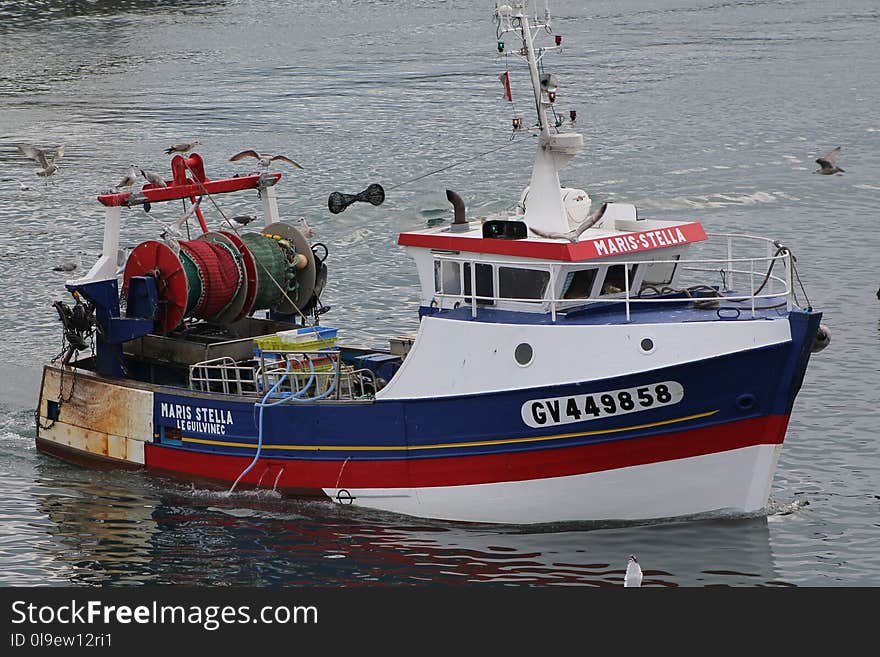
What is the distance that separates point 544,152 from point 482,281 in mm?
2012

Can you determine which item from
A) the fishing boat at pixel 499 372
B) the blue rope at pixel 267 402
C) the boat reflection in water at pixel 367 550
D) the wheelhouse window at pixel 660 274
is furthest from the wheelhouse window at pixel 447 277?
the boat reflection in water at pixel 367 550

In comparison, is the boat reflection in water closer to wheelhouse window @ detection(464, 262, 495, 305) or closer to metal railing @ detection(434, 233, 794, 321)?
metal railing @ detection(434, 233, 794, 321)

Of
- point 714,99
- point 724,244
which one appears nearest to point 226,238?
point 724,244

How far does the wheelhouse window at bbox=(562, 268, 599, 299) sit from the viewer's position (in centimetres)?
1868

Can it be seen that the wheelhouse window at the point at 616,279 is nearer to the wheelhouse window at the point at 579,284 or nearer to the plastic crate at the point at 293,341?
the wheelhouse window at the point at 579,284

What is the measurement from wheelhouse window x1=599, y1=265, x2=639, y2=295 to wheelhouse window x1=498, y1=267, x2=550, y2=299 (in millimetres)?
888

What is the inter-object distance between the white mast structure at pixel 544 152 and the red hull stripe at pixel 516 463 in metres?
3.27

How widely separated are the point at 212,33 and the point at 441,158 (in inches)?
1192

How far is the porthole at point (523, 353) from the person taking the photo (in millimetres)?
18062

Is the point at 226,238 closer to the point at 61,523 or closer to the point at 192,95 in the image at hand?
the point at 61,523

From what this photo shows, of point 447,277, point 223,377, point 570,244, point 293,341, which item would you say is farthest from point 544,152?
point 223,377

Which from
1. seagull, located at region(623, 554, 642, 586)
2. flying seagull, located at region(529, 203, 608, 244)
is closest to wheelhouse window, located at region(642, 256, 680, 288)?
flying seagull, located at region(529, 203, 608, 244)

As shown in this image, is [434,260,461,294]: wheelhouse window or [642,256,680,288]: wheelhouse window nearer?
[434,260,461,294]: wheelhouse window

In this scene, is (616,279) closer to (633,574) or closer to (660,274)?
(660,274)
